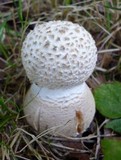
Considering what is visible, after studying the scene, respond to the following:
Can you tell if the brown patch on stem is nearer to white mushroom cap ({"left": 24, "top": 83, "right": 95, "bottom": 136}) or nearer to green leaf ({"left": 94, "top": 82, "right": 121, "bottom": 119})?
white mushroom cap ({"left": 24, "top": 83, "right": 95, "bottom": 136})

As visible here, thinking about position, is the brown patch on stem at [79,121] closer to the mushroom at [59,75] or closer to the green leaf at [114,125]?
the mushroom at [59,75]

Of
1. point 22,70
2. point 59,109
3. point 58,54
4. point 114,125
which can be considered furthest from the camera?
point 22,70

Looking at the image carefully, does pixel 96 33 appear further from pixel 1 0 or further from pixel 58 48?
pixel 58 48

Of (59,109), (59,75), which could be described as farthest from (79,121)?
(59,75)

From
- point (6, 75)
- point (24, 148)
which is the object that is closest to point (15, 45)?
point (6, 75)

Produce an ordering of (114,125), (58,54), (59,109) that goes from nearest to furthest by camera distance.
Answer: (58,54)
(59,109)
(114,125)

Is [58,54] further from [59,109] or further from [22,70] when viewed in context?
[22,70]

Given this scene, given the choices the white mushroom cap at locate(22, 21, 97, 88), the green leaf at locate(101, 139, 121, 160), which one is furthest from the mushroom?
the green leaf at locate(101, 139, 121, 160)
